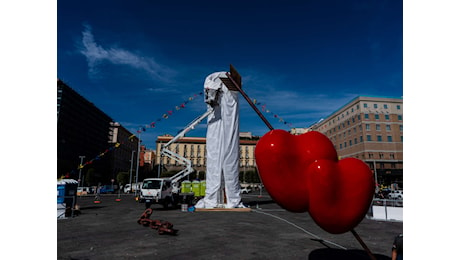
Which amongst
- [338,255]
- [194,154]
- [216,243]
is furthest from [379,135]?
[194,154]

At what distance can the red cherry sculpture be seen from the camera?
151 inches

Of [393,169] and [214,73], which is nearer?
[214,73]

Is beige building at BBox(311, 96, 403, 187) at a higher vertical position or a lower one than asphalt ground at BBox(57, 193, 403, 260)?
higher

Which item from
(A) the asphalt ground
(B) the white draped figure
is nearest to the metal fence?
(A) the asphalt ground

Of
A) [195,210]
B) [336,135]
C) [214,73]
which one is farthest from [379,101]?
[195,210]

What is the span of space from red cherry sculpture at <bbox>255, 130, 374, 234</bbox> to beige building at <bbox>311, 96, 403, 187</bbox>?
53802 millimetres

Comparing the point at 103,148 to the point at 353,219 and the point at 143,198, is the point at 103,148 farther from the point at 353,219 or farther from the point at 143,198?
the point at 353,219

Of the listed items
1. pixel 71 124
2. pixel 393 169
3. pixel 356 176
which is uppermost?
pixel 71 124

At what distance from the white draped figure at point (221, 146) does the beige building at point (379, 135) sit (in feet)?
137

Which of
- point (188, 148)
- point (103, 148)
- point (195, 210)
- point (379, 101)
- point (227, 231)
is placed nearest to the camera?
point (227, 231)

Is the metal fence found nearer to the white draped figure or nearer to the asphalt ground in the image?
the asphalt ground

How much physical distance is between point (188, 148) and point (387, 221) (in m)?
83.6

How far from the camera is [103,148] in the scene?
264 ft

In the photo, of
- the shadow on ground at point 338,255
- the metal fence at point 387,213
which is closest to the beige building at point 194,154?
the metal fence at point 387,213
